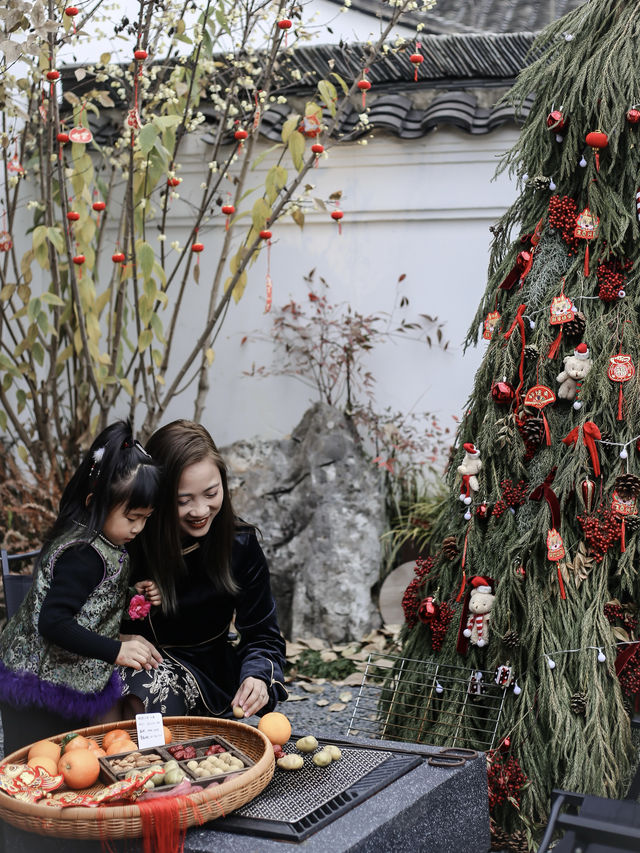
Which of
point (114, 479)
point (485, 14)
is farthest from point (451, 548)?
point (485, 14)

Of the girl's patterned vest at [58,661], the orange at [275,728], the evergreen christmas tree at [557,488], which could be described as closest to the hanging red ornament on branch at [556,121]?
the evergreen christmas tree at [557,488]

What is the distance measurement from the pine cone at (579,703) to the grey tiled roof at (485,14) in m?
4.16

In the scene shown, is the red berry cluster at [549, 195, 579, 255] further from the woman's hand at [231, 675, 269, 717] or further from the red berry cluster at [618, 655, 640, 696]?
the woman's hand at [231, 675, 269, 717]

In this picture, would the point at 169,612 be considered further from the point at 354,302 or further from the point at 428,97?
the point at 428,97

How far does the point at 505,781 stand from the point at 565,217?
1729mm

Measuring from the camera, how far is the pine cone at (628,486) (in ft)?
9.00

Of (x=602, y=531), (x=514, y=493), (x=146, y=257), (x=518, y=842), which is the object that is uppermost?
(x=146, y=257)

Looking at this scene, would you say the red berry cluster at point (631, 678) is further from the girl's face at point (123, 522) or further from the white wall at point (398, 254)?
the white wall at point (398, 254)

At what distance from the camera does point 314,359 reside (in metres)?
5.07

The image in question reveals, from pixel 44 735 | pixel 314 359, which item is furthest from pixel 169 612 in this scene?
pixel 314 359

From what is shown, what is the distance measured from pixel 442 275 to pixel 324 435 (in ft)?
3.57

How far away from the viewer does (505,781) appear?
8.82 ft

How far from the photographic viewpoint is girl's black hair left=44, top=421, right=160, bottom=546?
2.36 meters

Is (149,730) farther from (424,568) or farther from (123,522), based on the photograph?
(424,568)
